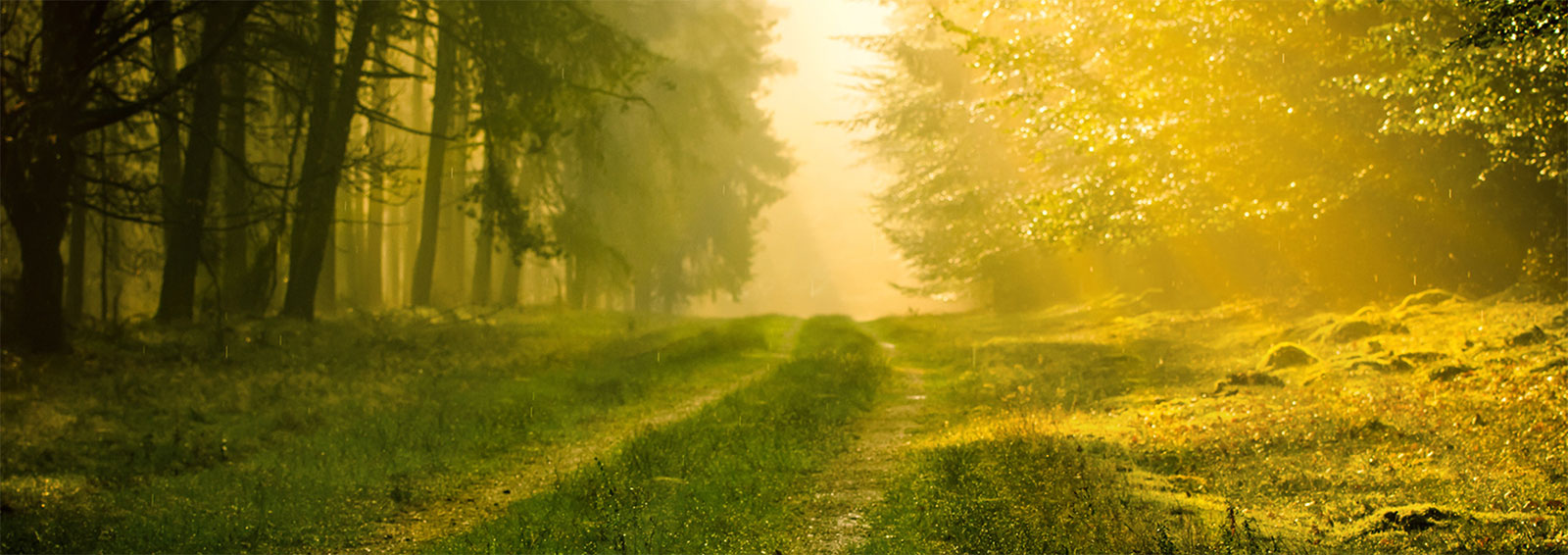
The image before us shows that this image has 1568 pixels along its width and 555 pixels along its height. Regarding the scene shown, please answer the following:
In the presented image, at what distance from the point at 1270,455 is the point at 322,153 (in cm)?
1641

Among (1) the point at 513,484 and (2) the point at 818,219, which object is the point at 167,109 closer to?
(1) the point at 513,484

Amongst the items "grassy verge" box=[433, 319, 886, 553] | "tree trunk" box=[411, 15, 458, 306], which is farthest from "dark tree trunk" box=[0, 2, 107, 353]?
"tree trunk" box=[411, 15, 458, 306]

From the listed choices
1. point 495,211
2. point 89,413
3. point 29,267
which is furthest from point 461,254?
point 89,413

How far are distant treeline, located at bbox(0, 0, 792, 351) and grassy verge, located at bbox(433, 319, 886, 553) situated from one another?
7739 millimetres

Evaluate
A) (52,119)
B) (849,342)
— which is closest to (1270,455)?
(849,342)

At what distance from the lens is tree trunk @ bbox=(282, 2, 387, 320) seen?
18.0 meters

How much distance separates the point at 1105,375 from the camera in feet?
49.4

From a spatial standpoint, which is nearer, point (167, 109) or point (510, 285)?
point (167, 109)

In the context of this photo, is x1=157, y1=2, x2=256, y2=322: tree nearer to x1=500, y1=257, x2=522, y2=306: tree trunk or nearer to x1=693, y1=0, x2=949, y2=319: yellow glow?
x1=500, y1=257, x2=522, y2=306: tree trunk

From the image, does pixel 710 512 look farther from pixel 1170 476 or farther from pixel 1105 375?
pixel 1105 375

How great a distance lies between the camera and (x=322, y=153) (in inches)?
719

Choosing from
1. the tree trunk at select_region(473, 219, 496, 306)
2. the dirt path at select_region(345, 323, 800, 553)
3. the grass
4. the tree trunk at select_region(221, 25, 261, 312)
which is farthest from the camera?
the tree trunk at select_region(473, 219, 496, 306)

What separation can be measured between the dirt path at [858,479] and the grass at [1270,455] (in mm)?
234

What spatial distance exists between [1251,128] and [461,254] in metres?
24.5
